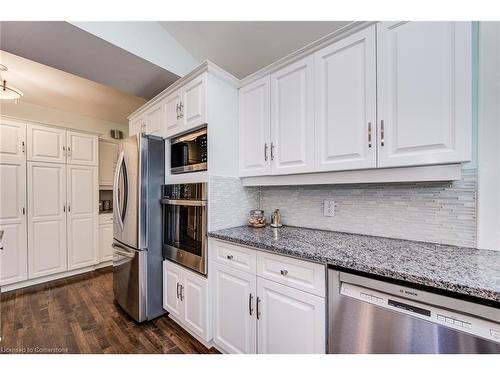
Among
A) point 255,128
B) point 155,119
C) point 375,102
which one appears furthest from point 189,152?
point 375,102

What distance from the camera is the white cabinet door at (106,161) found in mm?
3674

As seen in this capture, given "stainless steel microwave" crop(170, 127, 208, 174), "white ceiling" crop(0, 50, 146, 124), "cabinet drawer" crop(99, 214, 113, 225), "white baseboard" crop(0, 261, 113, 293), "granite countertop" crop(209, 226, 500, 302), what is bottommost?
"white baseboard" crop(0, 261, 113, 293)

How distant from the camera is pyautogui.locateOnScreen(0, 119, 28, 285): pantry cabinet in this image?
252 cm

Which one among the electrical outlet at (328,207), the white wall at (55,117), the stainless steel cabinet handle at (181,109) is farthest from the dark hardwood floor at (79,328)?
the white wall at (55,117)

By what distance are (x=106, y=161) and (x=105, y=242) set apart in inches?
54.6

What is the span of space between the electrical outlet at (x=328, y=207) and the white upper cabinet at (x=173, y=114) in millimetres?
1352

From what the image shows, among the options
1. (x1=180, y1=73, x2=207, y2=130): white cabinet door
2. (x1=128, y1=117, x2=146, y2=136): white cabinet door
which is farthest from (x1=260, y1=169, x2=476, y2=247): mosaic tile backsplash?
(x1=128, y1=117, x2=146, y2=136): white cabinet door

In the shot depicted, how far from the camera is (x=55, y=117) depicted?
10.8 ft

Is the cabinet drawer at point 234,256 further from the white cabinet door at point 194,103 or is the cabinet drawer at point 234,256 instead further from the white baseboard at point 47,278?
the white baseboard at point 47,278

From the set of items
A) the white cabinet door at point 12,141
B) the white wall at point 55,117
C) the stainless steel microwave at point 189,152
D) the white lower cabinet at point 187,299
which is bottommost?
the white lower cabinet at point 187,299

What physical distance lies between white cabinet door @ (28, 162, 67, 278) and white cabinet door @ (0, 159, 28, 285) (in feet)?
0.19

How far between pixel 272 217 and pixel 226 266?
2.14 feet

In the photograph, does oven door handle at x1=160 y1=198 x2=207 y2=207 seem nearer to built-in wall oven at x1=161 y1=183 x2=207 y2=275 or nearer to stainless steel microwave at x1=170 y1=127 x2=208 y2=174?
built-in wall oven at x1=161 y1=183 x2=207 y2=275

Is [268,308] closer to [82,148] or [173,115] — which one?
[173,115]
